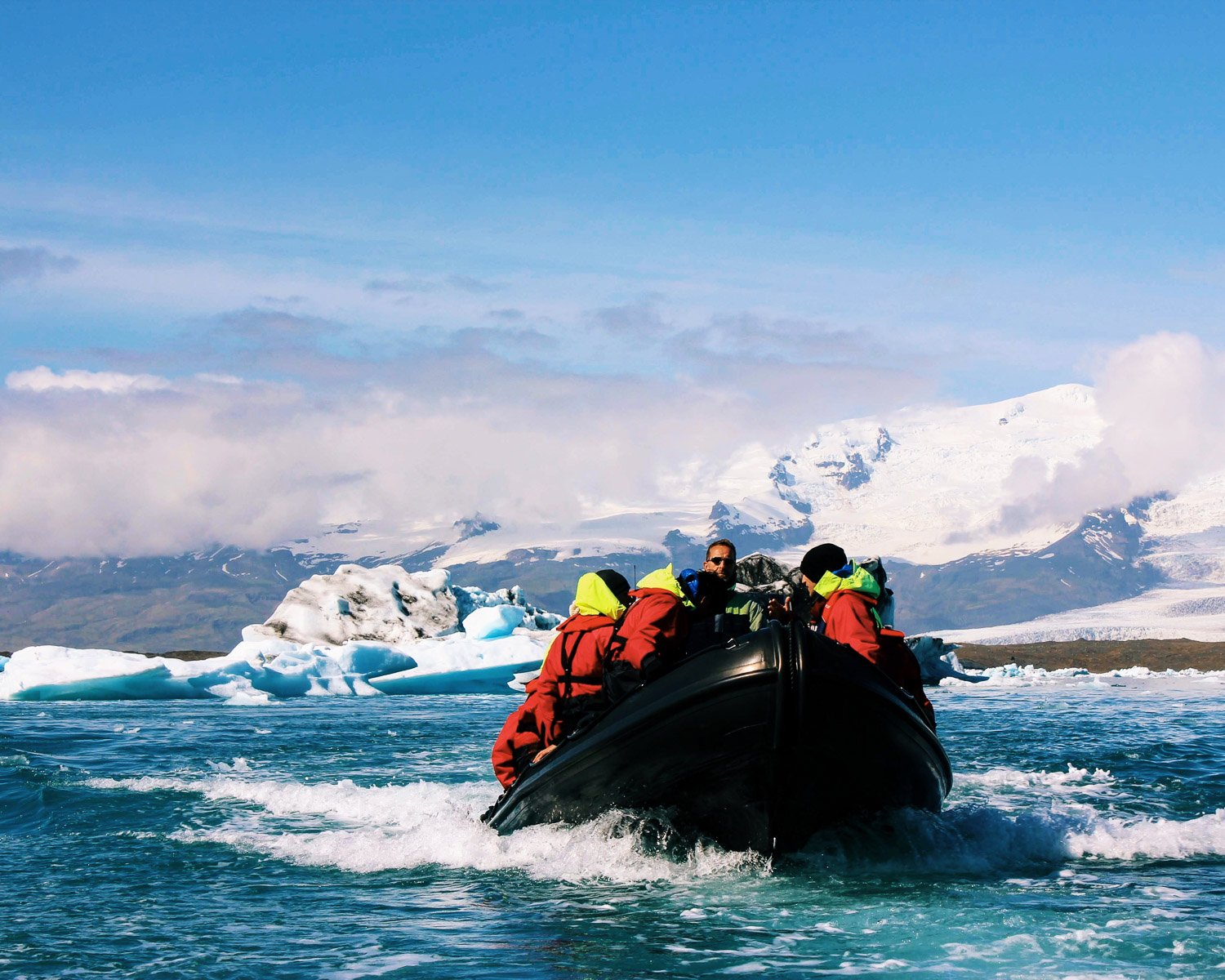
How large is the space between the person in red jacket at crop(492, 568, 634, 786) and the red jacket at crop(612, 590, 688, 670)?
1.00 ft

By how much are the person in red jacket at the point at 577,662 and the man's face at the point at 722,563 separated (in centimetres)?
63

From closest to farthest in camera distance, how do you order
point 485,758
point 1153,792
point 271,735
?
point 1153,792
point 485,758
point 271,735

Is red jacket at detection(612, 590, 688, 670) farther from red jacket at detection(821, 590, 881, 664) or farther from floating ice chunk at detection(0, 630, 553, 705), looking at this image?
floating ice chunk at detection(0, 630, 553, 705)

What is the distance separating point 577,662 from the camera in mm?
9031

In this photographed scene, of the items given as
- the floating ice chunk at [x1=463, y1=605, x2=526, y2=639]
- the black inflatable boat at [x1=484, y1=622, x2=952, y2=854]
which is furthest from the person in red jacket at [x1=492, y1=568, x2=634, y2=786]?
the floating ice chunk at [x1=463, y1=605, x2=526, y2=639]

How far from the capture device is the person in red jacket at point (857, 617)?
8773mm

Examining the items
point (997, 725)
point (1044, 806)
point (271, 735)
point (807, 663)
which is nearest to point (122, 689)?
point (271, 735)

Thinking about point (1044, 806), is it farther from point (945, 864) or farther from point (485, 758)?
point (485, 758)

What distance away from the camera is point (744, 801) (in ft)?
26.6

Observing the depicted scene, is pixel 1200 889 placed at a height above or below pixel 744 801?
below

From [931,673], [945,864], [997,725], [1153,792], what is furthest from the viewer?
[931,673]

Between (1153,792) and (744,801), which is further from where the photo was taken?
(1153,792)

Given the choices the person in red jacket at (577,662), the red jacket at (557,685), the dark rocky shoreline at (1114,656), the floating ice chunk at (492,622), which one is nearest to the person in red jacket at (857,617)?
the person in red jacket at (577,662)

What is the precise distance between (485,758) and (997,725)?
448 inches
